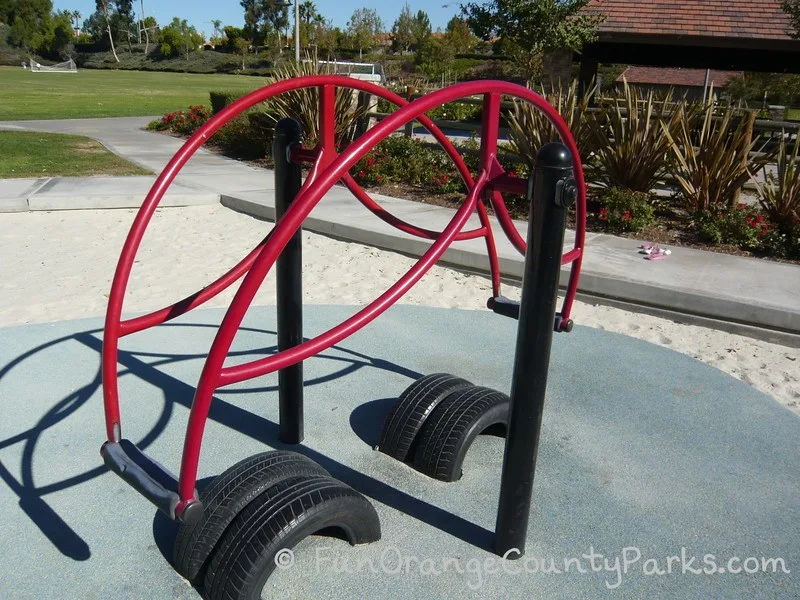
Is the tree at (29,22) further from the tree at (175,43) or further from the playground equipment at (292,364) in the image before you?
the playground equipment at (292,364)

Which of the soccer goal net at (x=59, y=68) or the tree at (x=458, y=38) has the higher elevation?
the tree at (x=458, y=38)

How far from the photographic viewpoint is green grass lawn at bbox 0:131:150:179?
10164 millimetres

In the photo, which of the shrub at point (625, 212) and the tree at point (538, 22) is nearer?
the shrub at point (625, 212)

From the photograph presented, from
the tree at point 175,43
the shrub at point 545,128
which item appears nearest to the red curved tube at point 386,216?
the shrub at point 545,128

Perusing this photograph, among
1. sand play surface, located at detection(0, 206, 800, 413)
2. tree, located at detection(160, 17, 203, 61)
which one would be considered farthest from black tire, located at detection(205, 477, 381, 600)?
tree, located at detection(160, 17, 203, 61)

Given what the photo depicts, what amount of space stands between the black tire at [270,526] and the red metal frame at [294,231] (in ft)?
0.89

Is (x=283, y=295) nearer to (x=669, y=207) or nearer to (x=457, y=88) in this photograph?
(x=457, y=88)

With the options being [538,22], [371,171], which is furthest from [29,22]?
[371,171]

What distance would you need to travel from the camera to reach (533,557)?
253cm

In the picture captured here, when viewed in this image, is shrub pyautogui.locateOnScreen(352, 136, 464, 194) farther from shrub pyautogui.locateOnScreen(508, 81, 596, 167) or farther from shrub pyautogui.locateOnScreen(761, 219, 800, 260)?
shrub pyautogui.locateOnScreen(761, 219, 800, 260)

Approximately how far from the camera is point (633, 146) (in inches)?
309

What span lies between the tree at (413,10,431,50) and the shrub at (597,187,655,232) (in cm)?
4953

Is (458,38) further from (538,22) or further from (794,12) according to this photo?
(794,12)

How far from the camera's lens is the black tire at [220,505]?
7.54 feet
